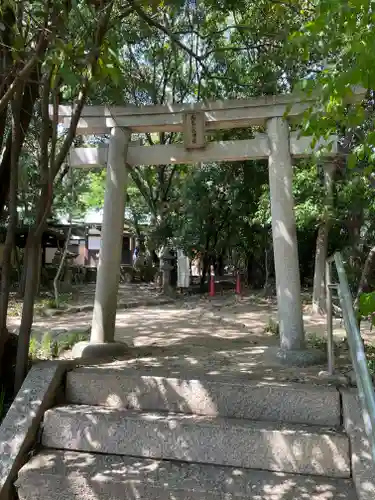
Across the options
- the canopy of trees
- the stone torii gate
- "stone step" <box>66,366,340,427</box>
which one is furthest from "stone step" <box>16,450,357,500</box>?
the stone torii gate

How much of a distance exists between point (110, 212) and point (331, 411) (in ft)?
11.0

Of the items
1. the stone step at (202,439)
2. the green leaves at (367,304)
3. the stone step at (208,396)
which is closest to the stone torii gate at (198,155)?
the stone step at (208,396)

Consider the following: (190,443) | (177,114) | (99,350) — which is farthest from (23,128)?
(190,443)

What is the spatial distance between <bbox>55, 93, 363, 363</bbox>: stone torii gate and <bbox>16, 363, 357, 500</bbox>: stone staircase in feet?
4.99

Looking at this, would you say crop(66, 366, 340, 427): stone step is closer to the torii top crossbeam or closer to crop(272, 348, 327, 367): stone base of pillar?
crop(272, 348, 327, 367): stone base of pillar

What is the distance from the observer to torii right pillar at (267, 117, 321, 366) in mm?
4734

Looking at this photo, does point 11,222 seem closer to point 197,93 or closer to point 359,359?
point 359,359

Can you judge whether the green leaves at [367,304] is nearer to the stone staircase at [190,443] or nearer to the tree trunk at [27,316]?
the stone staircase at [190,443]

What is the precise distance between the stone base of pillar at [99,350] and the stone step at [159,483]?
1790mm

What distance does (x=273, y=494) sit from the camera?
247 centimetres

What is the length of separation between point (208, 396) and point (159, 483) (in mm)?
705

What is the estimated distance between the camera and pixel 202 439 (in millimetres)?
2836

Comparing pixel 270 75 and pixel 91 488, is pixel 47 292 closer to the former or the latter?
pixel 270 75

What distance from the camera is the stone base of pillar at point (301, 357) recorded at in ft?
14.4
